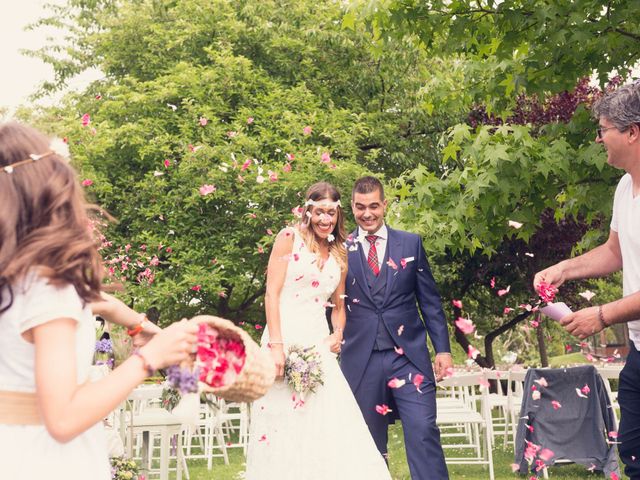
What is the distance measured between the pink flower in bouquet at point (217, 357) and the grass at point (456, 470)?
312 inches

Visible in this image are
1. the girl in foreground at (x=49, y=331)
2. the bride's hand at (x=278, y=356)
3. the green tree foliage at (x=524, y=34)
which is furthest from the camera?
the green tree foliage at (x=524, y=34)

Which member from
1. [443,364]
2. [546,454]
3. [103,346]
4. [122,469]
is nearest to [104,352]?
[103,346]

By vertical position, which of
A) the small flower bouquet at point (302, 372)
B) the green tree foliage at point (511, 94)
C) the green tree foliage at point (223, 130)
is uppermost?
the green tree foliage at point (223, 130)

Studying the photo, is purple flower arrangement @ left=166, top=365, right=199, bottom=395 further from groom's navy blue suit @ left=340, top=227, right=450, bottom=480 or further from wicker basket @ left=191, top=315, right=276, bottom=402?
groom's navy blue suit @ left=340, top=227, right=450, bottom=480

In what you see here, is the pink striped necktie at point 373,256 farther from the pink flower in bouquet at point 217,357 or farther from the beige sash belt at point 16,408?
the beige sash belt at point 16,408

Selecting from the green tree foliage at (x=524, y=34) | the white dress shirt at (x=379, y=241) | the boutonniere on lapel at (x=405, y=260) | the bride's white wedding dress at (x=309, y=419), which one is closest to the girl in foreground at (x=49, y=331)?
the bride's white wedding dress at (x=309, y=419)

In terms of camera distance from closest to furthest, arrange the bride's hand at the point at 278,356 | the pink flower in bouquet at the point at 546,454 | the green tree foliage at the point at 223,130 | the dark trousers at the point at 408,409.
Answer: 1. the bride's hand at the point at 278,356
2. the dark trousers at the point at 408,409
3. the pink flower in bouquet at the point at 546,454
4. the green tree foliage at the point at 223,130

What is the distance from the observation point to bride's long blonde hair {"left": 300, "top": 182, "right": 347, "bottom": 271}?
251 inches

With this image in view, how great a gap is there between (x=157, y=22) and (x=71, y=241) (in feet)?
62.2

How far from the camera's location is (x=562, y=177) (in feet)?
28.3

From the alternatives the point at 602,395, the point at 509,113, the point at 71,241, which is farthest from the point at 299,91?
the point at 71,241

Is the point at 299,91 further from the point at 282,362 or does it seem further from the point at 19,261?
the point at 19,261

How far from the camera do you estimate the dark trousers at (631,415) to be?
→ 14.3 feet

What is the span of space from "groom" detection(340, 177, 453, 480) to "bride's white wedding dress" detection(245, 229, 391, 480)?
200 millimetres
